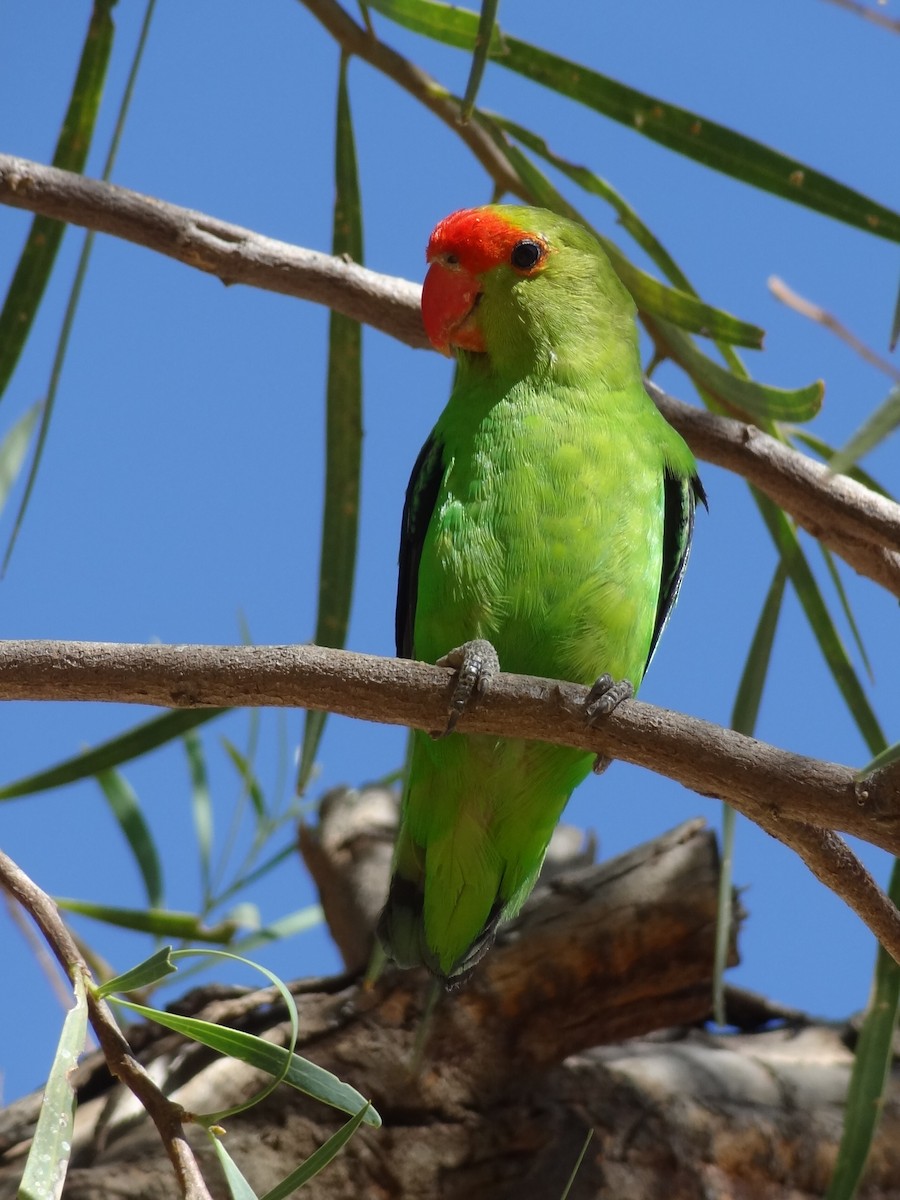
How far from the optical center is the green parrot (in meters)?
2.36

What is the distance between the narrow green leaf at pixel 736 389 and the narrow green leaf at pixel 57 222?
1.42 meters

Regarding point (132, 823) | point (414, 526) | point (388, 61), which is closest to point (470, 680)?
point (414, 526)

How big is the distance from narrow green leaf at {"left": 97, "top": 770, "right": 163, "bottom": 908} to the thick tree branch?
1.73m

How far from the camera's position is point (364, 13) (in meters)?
2.78

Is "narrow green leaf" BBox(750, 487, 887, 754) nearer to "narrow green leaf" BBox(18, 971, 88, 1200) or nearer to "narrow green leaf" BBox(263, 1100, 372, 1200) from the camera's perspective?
"narrow green leaf" BBox(263, 1100, 372, 1200)

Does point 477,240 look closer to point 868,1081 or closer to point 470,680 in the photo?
point 470,680

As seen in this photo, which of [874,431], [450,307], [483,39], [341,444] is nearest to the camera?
[874,431]

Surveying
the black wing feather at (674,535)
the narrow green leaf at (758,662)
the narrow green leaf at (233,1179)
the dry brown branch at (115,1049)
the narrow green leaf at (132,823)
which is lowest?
the narrow green leaf at (233,1179)

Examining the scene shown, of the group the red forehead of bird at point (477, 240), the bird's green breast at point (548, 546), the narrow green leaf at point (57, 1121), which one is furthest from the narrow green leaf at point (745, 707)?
the narrow green leaf at point (57, 1121)

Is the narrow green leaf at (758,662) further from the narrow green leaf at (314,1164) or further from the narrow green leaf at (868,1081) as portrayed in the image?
the narrow green leaf at (314,1164)

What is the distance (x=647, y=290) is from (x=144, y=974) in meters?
1.94

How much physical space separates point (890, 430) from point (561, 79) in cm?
212

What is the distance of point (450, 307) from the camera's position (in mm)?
2666

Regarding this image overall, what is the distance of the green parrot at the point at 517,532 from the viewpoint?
2363 mm
